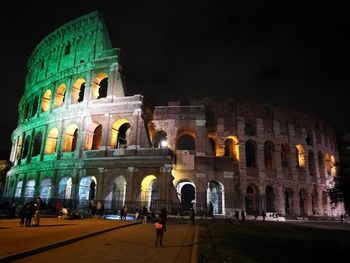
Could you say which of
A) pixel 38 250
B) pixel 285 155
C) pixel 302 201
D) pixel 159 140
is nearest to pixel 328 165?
pixel 302 201

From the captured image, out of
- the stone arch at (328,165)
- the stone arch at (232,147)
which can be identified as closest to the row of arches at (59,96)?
the stone arch at (232,147)

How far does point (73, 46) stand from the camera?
32.1 m

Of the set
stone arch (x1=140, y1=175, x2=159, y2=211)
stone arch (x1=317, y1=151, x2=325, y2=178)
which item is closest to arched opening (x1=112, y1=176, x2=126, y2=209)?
stone arch (x1=140, y1=175, x2=159, y2=211)

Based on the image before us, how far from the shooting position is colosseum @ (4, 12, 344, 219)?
2508 centimetres

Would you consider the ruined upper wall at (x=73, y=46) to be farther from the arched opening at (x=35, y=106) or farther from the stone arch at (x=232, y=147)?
the stone arch at (x=232, y=147)

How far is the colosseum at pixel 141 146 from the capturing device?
2508 centimetres

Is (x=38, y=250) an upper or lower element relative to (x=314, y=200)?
lower

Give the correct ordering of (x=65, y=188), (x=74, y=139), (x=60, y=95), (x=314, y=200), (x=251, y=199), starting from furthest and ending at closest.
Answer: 1. (x=314, y=200)
2. (x=60, y=95)
3. (x=74, y=139)
4. (x=251, y=199)
5. (x=65, y=188)

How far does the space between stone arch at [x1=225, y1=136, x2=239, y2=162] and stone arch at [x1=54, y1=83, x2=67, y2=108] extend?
18675mm

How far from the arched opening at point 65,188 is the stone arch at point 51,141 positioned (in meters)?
4.14

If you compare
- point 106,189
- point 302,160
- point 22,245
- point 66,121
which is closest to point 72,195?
point 106,189

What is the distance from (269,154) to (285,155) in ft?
6.25

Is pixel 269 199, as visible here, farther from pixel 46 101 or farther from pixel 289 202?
pixel 46 101

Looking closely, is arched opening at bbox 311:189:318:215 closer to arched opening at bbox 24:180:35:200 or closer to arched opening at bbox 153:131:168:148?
arched opening at bbox 153:131:168:148
